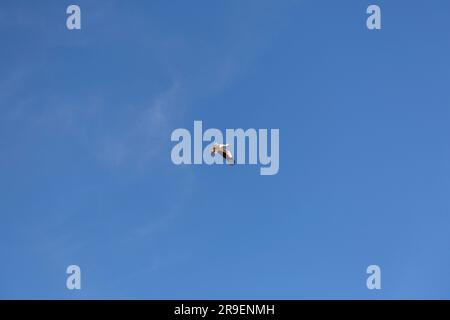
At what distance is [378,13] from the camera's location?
5166 cm

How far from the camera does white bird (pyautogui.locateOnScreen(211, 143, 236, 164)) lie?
50.4 metres

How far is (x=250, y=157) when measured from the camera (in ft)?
174

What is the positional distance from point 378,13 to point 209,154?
18391mm

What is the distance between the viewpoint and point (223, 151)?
166 feet

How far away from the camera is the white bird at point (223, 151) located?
50.4m
